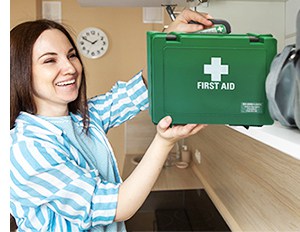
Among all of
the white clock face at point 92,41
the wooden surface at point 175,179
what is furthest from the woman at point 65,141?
the white clock face at point 92,41

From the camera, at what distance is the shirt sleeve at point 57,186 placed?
0.84 meters

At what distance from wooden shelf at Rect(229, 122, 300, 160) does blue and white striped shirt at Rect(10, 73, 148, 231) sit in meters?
0.45

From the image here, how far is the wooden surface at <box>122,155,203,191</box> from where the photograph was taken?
6.74ft

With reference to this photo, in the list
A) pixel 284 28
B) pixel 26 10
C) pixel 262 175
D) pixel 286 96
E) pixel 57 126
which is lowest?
pixel 262 175

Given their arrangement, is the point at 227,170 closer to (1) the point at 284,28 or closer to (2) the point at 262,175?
(2) the point at 262,175

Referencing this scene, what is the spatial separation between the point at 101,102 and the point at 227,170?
27.6 inches

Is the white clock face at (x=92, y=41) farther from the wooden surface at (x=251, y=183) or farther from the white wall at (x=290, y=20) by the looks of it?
the white wall at (x=290, y=20)

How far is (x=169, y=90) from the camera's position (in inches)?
22.7

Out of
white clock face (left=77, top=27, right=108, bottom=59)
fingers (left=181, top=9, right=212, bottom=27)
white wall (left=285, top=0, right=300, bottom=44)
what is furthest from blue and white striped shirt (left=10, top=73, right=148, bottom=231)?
white clock face (left=77, top=27, right=108, bottom=59)

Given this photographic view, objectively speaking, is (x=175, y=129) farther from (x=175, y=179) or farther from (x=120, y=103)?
(x=175, y=179)

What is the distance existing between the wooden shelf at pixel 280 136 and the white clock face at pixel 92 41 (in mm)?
2718

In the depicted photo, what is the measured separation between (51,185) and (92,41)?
8.27 ft

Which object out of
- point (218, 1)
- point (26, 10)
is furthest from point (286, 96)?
point (26, 10)

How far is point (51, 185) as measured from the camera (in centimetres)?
84
